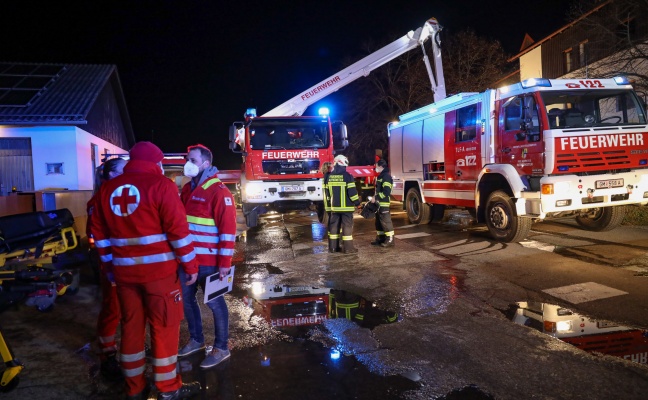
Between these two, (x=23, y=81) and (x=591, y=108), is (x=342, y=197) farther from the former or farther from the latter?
(x=23, y=81)

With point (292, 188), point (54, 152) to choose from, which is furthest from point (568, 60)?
A: point (54, 152)

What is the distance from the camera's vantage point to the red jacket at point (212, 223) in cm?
367

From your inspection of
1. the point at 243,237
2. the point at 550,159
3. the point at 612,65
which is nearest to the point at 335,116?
the point at 612,65

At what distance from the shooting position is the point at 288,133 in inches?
431

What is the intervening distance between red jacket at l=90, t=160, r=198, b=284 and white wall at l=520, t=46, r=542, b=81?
28.5 meters

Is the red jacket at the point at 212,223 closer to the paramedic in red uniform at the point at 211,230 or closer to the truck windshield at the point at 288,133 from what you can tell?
the paramedic in red uniform at the point at 211,230

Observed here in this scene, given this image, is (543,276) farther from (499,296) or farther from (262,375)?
(262,375)

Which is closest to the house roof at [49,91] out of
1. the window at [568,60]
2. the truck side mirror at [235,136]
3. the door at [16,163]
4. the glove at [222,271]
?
the door at [16,163]

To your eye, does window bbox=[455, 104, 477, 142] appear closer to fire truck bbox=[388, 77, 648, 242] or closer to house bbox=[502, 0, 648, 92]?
fire truck bbox=[388, 77, 648, 242]

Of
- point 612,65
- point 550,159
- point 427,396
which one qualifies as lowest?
point 427,396

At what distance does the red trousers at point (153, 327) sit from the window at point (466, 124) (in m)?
7.77

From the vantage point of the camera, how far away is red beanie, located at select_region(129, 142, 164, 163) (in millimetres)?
3092

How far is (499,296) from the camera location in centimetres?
525

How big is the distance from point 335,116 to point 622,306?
2844 cm
